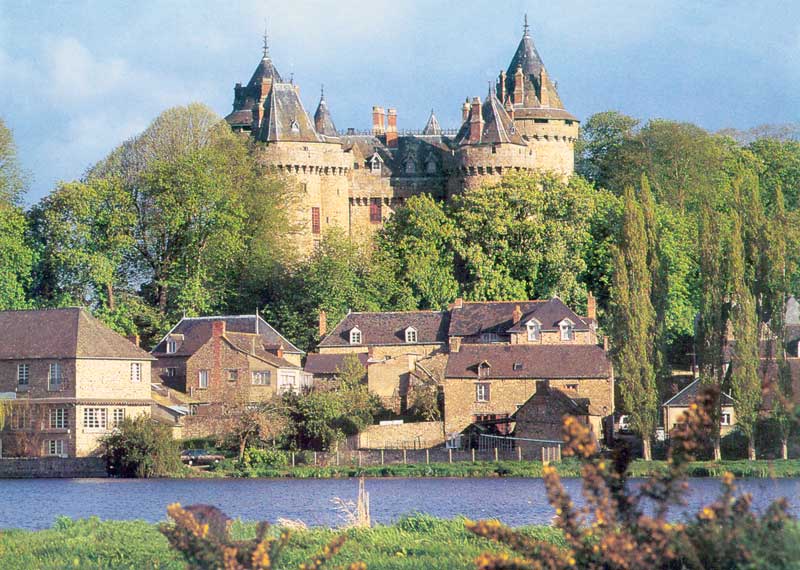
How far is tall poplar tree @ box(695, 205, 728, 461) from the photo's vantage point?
52344 millimetres

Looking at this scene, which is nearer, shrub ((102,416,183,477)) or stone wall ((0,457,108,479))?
shrub ((102,416,183,477))

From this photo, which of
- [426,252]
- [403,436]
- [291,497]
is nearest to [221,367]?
[403,436]

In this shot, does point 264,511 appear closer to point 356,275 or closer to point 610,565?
point 610,565

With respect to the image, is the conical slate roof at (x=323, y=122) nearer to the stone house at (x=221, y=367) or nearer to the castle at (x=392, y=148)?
the castle at (x=392, y=148)

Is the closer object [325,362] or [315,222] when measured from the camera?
[325,362]

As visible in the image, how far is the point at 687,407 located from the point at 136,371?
20459 mm

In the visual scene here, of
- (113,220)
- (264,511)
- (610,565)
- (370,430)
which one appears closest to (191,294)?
(113,220)

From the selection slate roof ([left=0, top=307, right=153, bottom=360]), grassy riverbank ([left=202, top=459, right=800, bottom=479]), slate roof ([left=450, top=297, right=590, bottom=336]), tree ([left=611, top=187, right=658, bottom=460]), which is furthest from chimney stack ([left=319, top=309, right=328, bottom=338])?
tree ([left=611, top=187, right=658, bottom=460])

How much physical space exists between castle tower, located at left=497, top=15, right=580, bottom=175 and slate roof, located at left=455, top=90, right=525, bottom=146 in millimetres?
1526

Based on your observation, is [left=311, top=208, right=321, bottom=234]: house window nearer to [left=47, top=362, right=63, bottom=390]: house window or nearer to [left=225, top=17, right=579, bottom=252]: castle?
[left=225, top=17, right=579, bottom=252]: castle

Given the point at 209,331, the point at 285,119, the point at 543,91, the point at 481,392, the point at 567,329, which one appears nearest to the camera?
the point at 481,392

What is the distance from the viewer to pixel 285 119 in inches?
3167

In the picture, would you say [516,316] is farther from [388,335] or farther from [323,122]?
[323,122]

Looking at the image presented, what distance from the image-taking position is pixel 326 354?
68.1 m
